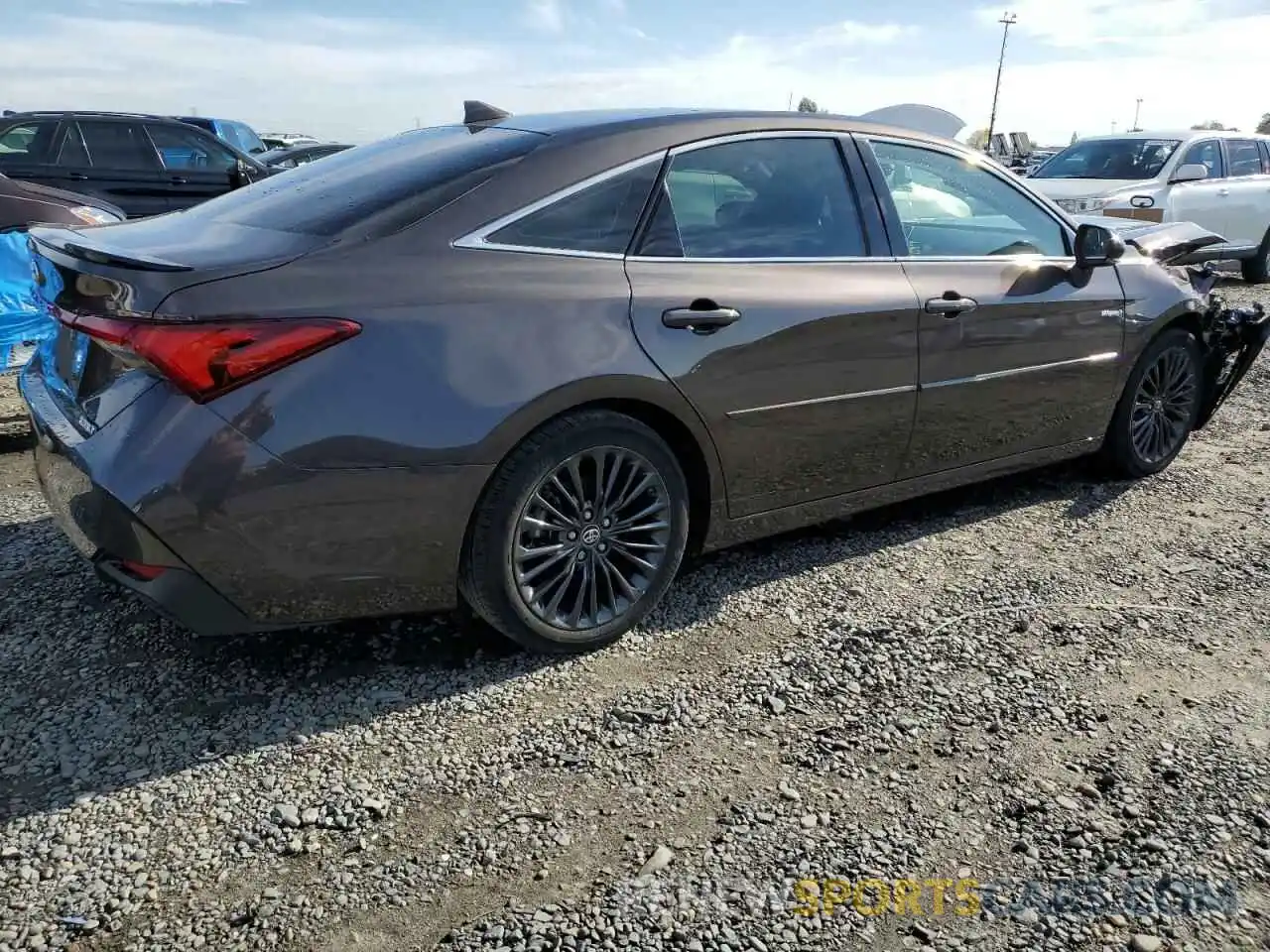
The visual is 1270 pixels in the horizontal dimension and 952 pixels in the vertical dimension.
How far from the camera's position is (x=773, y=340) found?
129 inches

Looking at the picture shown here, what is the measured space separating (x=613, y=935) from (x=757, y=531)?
5.56ft

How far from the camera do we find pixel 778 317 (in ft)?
10.8

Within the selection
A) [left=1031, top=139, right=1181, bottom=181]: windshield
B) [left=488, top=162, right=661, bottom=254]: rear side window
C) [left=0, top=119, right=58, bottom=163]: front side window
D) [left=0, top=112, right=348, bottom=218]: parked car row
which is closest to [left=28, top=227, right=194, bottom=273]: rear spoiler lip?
[left=488, top=162, right=661, bottom=254]: rear side window

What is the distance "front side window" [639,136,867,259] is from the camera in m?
3.21

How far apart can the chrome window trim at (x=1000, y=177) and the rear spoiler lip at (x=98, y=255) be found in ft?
7.97

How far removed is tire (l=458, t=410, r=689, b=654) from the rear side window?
1.66 feet

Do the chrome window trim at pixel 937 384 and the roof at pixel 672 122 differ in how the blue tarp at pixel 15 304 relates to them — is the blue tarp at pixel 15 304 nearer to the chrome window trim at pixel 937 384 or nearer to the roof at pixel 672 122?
the roof at pixel 672 122

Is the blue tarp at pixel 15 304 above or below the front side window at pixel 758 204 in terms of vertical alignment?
below

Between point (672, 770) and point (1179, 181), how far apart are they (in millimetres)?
11487

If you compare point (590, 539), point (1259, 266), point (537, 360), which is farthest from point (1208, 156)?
point (537, 360)

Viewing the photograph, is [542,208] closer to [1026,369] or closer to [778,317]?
[778,317]

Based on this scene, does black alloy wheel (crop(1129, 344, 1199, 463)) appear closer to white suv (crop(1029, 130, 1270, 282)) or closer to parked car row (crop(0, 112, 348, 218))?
white suv (crop(1029, 130, 1270, 282))

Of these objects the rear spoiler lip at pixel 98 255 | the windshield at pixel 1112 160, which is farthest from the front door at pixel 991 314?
the windshield at pixel 1112 160

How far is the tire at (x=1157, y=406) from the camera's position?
471cm
